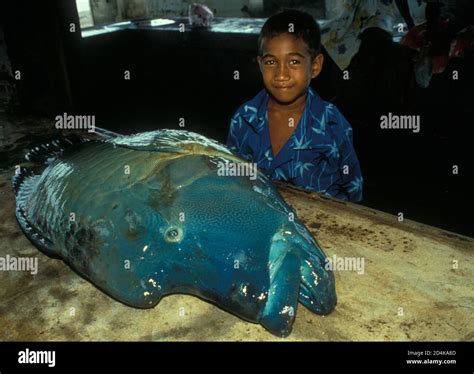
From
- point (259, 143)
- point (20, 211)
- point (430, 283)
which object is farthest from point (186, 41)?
point (430, 283)

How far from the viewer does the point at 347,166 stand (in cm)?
244

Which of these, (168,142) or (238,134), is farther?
(238,134)

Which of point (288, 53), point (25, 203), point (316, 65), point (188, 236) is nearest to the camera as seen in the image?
point (188, 236)

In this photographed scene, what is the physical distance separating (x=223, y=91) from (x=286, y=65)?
494cm

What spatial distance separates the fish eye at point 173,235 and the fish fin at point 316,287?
1.25 ft

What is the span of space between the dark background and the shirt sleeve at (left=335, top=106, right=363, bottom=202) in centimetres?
224

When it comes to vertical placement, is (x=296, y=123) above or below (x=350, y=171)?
above

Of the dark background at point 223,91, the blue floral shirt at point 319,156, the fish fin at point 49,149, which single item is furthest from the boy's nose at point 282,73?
the dark background at point 223,91

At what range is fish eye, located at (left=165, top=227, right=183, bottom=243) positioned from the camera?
1244 mm

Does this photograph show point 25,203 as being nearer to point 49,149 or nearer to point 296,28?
point 49,149

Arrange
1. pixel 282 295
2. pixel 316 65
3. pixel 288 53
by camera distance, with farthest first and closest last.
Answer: pixel 316 65 < pixel 288 53 < pixel 282 295

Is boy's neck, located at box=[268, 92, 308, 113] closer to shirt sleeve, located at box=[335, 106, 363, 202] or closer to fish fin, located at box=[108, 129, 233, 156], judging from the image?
shirt sleeve, located at box=[335, 106, 363, 202]

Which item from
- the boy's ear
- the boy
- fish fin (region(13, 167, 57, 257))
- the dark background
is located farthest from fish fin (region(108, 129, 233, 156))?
the dark background

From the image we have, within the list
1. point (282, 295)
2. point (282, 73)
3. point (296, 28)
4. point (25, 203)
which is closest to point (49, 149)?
point (25, 203)
